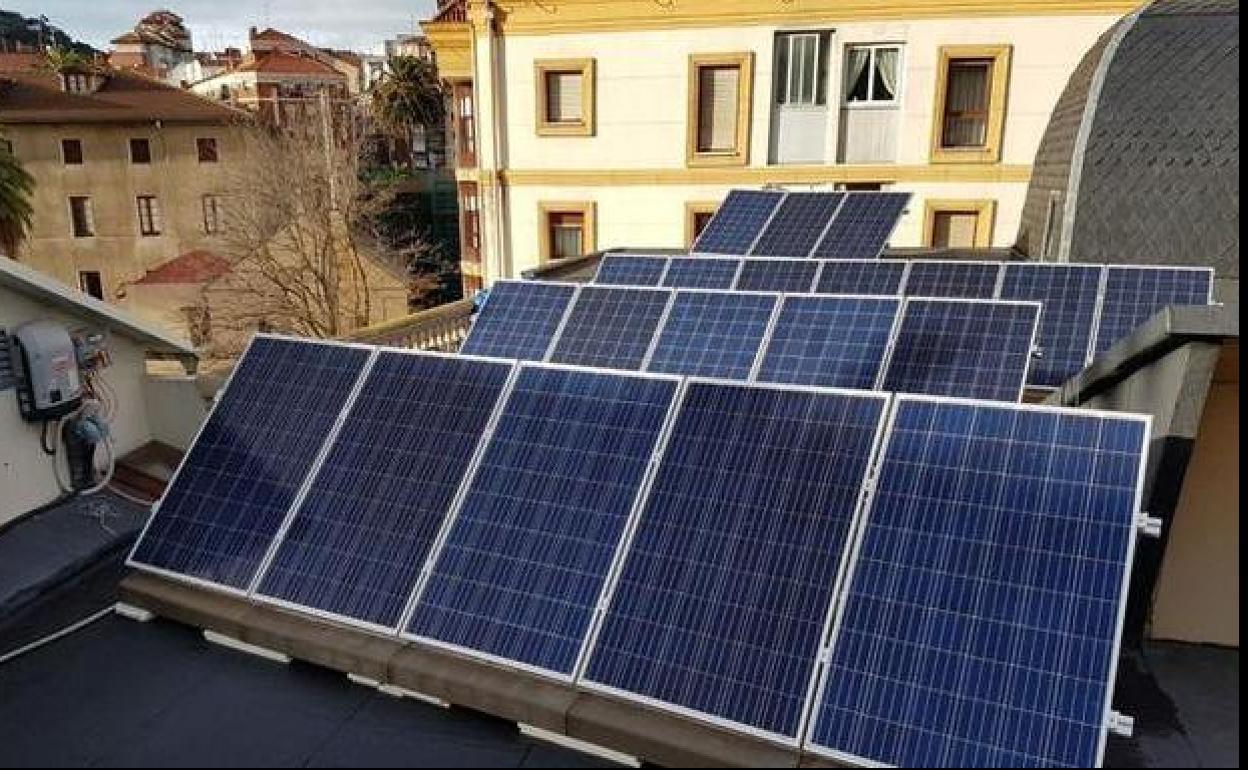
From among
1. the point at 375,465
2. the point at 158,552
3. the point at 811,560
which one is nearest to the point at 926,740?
the point at 811,560

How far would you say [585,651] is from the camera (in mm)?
4656

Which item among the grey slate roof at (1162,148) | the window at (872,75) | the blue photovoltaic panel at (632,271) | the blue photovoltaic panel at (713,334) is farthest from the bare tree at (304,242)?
the grey slate roof at (1162,148)

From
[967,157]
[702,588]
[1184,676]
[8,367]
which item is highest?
[967,157]

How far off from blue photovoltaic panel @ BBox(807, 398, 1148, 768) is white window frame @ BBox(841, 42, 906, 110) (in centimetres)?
2505

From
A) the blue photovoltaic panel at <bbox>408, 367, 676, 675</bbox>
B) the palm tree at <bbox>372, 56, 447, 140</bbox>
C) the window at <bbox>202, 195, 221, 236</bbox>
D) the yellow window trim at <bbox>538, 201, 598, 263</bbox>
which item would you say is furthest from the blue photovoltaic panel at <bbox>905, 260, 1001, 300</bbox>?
the palm tree at <bbox>372, 56, 447, 140</bbox>

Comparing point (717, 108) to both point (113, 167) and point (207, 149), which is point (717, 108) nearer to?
point (207, 149)

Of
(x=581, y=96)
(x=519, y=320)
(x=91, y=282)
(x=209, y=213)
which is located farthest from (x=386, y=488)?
(x=91, y=282)

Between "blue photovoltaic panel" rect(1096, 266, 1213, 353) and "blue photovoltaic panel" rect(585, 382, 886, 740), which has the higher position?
"blue photovoltaic panel" rect(1096, 266, 1213, 353)

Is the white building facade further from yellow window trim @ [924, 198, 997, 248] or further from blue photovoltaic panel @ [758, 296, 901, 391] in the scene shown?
blue photovoltaic panel @ [758, 296, 901, 391]

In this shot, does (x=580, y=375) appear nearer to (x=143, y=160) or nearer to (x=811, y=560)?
(x=811, y=560)

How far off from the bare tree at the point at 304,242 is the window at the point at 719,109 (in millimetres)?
19308

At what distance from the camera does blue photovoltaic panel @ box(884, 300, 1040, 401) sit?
862 cm

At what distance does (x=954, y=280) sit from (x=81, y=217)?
62589mm

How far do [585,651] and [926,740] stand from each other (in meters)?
1.82
